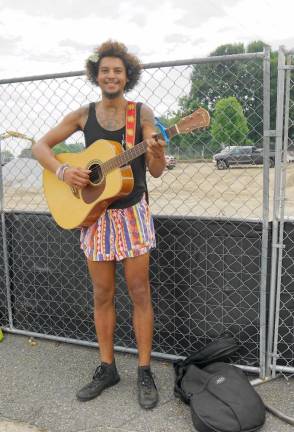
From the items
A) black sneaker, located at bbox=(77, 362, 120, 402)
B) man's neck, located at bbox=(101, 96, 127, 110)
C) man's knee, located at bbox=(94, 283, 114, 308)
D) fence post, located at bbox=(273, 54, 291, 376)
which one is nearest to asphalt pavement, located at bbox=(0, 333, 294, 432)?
black sneaker, located at bbox=(77, 362, 120, 402)

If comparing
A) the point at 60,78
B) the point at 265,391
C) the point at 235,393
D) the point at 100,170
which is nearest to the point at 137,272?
the point at 100,170

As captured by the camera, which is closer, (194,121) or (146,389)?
(194,121)

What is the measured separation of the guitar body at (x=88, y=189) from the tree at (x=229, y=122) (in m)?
0.62

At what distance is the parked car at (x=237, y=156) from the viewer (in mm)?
2635

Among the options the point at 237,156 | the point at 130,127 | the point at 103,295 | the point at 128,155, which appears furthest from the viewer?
the point at 237,156

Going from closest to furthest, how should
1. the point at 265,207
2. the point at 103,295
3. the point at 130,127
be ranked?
1. the point at 130,127
2. the point at 265,207
3. the point at 103,295

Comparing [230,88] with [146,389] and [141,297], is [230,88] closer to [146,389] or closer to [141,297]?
[141,297]

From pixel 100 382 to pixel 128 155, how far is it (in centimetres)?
143

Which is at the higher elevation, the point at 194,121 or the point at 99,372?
the point at 194,121

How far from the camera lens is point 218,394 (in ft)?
7.61

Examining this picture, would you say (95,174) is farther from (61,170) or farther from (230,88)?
(230,88)

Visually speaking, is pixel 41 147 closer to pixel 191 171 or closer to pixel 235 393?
pixel 191 171

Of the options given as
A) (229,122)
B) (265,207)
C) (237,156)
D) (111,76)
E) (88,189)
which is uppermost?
(111,76)

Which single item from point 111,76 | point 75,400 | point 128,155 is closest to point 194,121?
point 128,155
